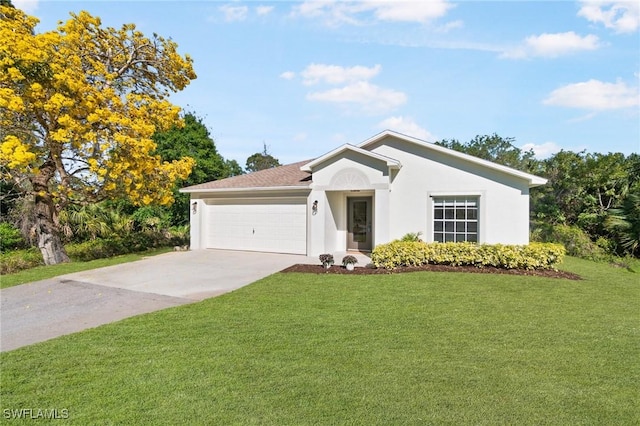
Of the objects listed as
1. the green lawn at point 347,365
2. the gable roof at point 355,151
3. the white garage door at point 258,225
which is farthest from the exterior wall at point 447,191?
the green lawn at point 347,365

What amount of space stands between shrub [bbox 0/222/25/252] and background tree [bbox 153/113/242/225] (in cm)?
786

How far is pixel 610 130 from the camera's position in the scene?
18.8m

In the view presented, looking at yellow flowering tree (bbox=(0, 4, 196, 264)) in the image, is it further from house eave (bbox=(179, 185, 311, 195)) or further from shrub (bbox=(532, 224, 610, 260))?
shrub (bbox=(532, 224, 610, 260))

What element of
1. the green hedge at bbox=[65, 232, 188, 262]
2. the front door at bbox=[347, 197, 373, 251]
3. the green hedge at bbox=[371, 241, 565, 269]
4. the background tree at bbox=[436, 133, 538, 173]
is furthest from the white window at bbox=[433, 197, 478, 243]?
the background tree at bbox=[436, 133, 538, 173]

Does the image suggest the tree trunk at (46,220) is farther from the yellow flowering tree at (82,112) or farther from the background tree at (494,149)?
the background tree at (494,149)

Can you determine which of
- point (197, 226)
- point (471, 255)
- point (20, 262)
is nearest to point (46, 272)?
point (20, 262)

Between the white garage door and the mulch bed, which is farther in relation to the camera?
the white garage door

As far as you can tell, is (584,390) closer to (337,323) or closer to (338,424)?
(338,424)

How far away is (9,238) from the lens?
15.9 m

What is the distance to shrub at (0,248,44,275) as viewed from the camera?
11953 millimetres

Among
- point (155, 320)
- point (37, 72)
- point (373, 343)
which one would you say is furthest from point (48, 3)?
point (373, 343)

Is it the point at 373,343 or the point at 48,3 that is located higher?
the point at 48,3

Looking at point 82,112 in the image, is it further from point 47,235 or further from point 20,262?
point 20,262

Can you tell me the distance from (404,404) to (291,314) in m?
3.34
